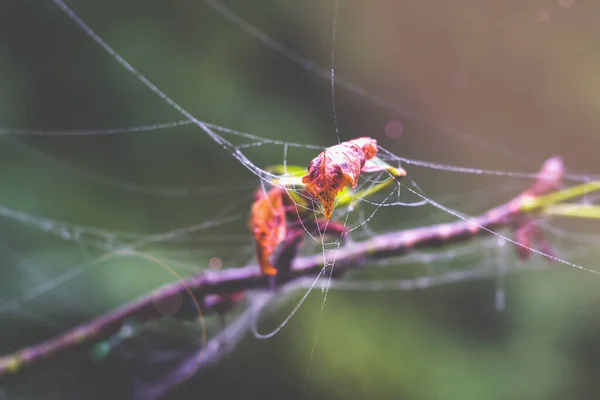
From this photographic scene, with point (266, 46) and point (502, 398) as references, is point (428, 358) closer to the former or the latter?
point (502, 398)

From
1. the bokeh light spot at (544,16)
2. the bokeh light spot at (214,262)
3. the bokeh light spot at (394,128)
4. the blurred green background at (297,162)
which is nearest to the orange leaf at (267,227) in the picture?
the blurred green background at (297,162)

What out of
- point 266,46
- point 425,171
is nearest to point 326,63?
point 266,46

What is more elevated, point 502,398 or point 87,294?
point 87,294

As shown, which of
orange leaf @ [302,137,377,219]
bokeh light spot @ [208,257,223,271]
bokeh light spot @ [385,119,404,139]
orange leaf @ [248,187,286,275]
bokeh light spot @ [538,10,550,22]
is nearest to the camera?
orange leaf @ [302,137,377,219]

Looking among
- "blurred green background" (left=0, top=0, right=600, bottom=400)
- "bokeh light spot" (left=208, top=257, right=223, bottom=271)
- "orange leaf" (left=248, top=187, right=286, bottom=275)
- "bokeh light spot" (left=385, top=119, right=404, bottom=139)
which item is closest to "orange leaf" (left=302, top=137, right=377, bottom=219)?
"orange leaf" (left=248, top=187, right=286, bottom=275)

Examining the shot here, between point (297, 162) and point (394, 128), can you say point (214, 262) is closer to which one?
point (297, 162)

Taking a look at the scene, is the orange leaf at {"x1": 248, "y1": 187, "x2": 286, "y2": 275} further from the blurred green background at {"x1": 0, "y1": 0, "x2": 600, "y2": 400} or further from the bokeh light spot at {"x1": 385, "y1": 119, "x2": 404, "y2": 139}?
the bokeh light spot at {"x1": 385, "y1": 119, "x2": 404, "y2": 139}

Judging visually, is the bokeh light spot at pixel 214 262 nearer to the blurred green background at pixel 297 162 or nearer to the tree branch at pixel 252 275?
the blurred green background at pixel 297 162
